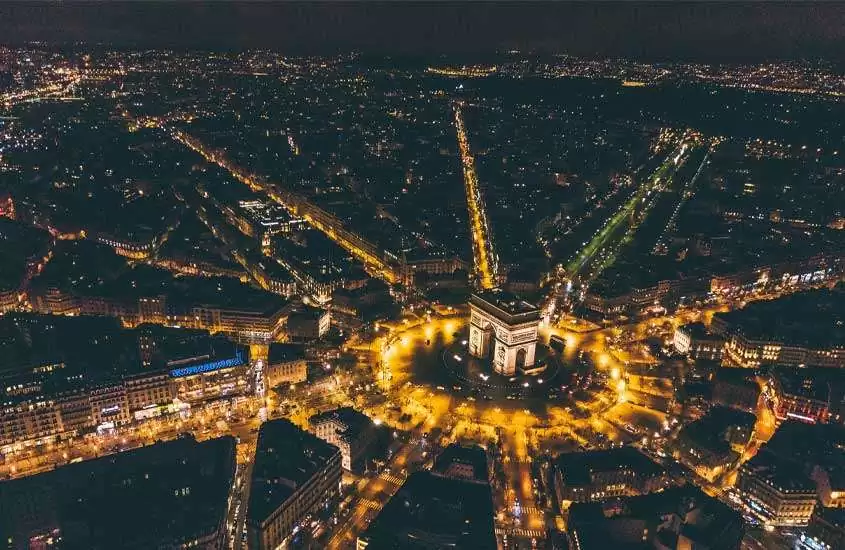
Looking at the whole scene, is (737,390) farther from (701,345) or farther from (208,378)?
(208,378)

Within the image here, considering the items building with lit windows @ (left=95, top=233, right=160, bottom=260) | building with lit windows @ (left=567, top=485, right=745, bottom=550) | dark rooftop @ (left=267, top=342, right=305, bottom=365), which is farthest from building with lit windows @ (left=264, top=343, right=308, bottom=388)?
building with lit windows @ (left=95, top=233, right=160, bottom=260)

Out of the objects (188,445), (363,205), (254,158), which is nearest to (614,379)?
(188,445)

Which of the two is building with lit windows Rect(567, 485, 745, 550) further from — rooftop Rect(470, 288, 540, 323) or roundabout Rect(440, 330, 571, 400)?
rooftop Rect(470, 288, 540, 323)

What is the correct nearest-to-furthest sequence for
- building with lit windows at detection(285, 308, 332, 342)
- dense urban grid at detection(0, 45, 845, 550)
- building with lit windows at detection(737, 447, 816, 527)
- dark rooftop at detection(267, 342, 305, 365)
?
dense urban grid at detection(0, 45, 845, 550)
building with lit windows at detection(737, 447, 816, 527)
dark rooftop at detection(267, 342, 305, 365)
building with lit windows at detection(285, 308, 332, 342)

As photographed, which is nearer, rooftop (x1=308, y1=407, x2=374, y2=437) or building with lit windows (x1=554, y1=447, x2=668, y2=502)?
building with lit windows (x1=554, y1=447, x2=668, y2=502)

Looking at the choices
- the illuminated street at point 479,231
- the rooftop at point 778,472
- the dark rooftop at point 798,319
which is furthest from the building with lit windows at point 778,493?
the illuminated street at point 479,231

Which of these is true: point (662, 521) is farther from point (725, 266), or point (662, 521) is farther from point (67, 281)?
point (67, 281)

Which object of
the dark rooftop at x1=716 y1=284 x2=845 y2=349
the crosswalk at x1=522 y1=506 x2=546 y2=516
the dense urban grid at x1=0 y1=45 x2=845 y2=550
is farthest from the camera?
the dark rooftop at x1=716 y1=284 x2=845 y2=349
